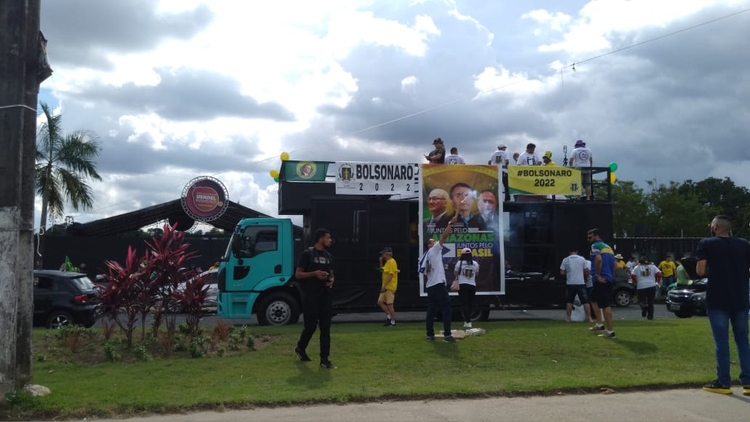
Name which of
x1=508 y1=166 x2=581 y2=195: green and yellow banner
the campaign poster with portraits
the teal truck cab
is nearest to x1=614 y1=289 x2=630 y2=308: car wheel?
the teal truck cab

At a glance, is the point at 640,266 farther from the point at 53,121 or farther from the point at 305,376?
the point at 53,121

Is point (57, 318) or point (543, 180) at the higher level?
point (543, 180)

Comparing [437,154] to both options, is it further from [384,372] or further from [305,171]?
[384,372]

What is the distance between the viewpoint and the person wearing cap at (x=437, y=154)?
1576 centimetres

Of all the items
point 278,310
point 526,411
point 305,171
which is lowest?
point 526,411

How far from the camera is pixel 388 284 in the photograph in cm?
1416

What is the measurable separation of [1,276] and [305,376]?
3.59 metres

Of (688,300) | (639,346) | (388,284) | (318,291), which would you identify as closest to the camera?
(318,291)

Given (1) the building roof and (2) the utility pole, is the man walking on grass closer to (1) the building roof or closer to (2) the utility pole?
(2) the utility pole

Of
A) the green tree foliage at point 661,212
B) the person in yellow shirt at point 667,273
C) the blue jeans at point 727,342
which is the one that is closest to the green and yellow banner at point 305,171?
the blue jeans at point 727,342

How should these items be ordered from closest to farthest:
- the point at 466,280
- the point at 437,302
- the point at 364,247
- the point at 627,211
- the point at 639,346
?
the point at 639,346, the point at 437,302, the point at 466,280, the point at 364,247, the point at 627,211

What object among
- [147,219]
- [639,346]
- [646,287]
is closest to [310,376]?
[639,346]

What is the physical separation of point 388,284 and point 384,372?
18.4 feet

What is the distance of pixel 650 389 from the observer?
7.90 m
